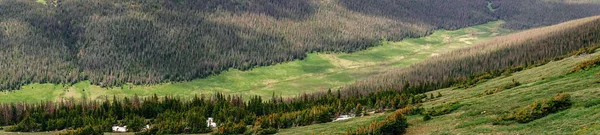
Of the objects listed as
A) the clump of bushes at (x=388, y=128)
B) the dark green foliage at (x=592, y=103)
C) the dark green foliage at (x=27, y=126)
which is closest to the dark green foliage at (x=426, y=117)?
the clump of bushes at (x=388, y=128)

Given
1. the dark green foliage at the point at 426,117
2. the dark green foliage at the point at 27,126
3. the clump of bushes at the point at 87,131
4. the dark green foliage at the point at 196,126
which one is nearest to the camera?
the dark green foliage at the point at 426,117

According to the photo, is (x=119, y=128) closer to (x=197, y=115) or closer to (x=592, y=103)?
(x=197, y=115)

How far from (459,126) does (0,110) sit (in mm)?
171576

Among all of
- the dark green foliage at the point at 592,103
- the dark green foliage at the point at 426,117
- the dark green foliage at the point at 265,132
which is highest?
the dark green foliage at the point at 592,103

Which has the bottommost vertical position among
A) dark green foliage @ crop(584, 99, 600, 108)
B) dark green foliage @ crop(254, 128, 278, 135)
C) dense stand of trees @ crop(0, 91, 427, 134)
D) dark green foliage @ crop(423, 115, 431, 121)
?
dense stand of trees @ crop(0, 91, 427, 134)

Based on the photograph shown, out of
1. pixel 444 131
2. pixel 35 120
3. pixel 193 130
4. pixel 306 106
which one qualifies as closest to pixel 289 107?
pixel 306 106

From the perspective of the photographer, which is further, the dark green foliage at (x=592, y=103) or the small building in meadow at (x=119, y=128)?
the small building in meadow at (x=119, y=128)

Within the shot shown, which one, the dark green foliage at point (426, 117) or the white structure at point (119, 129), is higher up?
the dark green foliage at point (426, 117)

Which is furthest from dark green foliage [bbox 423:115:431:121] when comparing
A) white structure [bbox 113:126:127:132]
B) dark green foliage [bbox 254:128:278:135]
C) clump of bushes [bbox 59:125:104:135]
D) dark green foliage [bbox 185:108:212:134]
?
white structure [bbox 113:126:127:132]

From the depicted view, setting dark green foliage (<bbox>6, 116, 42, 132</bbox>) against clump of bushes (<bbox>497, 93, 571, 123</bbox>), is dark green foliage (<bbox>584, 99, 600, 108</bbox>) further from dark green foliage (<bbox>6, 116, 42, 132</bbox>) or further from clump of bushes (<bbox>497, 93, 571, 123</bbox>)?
dark green foliage (<bbox>6, 116, 42, 132</bbox>)

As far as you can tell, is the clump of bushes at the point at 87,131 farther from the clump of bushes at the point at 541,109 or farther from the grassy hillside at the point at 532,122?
the clump of bushes at the point at 541,109

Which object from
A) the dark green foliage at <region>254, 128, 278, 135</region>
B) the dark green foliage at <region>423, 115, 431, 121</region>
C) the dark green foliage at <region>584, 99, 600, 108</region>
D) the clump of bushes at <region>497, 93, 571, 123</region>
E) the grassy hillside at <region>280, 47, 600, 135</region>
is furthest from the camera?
the dark green foliage at <region>254, 128, 278, 135</region>

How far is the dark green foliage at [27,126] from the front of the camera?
165m

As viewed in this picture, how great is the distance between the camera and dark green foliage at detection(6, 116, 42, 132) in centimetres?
16462
